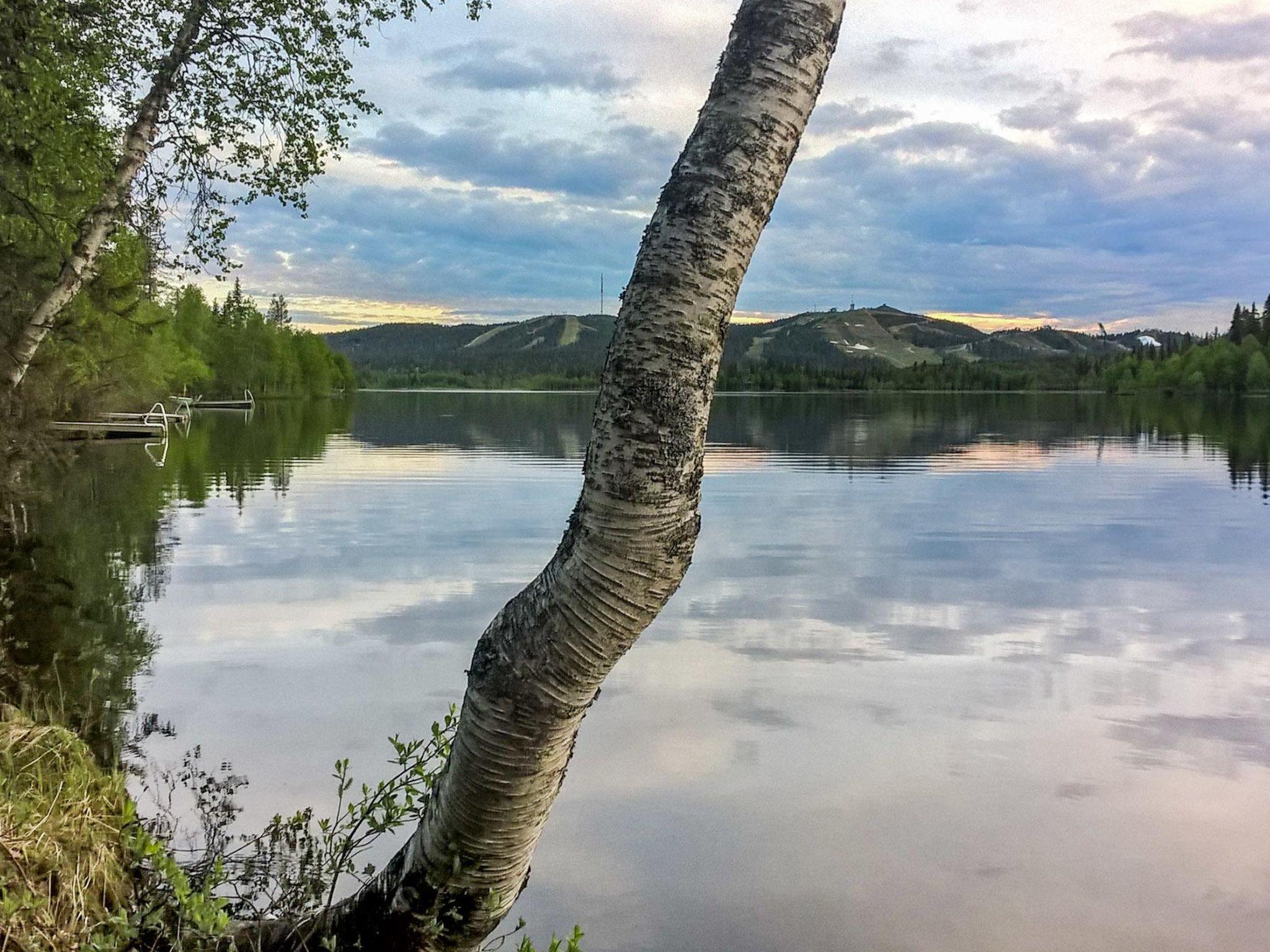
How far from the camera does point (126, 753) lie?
8719mm

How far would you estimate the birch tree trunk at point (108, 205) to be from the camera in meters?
13.0

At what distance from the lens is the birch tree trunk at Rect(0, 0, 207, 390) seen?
13.0 meters

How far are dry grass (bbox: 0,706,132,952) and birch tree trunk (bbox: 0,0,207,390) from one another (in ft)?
24.3

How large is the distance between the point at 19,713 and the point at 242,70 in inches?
354

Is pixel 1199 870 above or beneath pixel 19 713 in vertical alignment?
beneath

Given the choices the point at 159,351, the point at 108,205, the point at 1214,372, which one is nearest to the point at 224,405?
the point at 159,351

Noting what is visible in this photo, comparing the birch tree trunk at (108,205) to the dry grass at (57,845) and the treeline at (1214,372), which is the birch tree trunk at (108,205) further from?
the treeline at (1214,372)

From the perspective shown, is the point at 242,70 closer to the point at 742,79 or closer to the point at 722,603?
the point at 722,603

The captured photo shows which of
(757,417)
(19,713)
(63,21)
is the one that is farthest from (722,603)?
(757,417)

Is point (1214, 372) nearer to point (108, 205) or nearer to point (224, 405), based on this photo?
point (224, 405)

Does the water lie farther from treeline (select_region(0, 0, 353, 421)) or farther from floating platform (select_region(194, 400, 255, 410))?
floating platform (select_region(194, 400, 255, 410))

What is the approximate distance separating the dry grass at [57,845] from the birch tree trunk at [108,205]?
739cm

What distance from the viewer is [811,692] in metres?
11.2

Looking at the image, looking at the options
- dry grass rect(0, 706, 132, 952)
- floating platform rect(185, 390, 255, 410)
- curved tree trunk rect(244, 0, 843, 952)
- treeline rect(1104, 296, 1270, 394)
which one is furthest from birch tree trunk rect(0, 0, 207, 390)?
treeline rect(1104, 296, 1270, 394)
